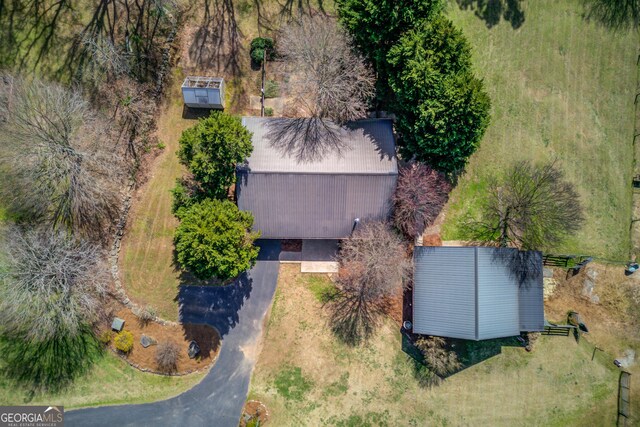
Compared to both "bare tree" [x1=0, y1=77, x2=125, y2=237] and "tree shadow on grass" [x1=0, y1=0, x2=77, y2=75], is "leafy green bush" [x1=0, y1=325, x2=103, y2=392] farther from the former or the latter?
"tree shadow on grass" [x1=0, y1=0, x2=77, y2=75]

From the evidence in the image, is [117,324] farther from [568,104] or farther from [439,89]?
[568,104]

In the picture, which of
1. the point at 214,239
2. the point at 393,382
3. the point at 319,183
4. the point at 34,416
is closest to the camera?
the point at 214,239

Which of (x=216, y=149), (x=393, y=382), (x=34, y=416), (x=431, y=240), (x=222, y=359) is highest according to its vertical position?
(x=216, y=149)

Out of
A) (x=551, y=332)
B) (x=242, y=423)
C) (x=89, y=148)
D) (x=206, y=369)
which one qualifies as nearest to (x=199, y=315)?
(x=206, y=369)

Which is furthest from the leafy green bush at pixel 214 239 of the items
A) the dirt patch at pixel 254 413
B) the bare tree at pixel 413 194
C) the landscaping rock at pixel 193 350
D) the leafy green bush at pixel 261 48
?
the leafy green bush at pixel 261 48

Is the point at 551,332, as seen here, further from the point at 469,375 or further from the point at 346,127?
the point at 346,127

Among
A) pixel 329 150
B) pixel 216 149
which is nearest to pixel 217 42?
pixel 216 149

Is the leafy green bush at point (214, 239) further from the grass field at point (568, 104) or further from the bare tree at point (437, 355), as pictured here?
the grass field at point (568, 104)
